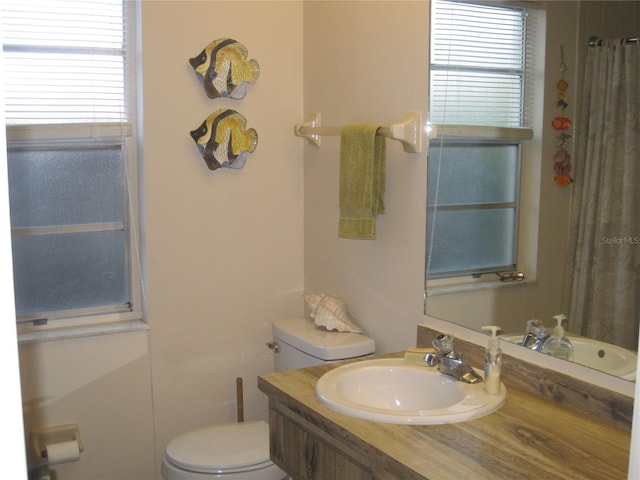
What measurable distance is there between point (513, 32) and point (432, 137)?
39 centimetres

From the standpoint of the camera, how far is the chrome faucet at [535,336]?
5.77ft

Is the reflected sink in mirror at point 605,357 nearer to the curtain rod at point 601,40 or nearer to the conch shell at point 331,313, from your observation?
the curtain rod at point 601,40

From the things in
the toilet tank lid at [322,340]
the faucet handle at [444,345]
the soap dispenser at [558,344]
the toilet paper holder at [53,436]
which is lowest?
the toilet paper holder at [53,436]

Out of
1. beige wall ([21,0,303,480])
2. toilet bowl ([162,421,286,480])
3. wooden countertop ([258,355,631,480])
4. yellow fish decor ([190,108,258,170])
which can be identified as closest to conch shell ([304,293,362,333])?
beige wall ([21,0,303,480])

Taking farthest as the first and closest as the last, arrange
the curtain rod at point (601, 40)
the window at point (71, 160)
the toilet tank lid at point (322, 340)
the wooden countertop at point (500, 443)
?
the window at point (71, 160) < the toilet tank lid at point (322, 340) < the curtain rod at point (601, 40) < the wooden countertop at point (500, 443)

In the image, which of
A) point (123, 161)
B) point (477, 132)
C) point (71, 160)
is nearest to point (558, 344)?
point (477, 132)

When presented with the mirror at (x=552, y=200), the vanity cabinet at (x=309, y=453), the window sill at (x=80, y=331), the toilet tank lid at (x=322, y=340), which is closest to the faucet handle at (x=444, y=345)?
the mirror at (x=552, y=200)

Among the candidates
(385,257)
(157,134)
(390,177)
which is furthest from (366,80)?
(157,134)

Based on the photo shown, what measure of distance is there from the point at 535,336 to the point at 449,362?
223 millimetres

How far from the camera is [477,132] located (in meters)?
1.96

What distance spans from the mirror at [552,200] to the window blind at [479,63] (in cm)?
9

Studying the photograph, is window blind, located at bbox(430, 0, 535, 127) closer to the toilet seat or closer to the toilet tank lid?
the toilet tank lid

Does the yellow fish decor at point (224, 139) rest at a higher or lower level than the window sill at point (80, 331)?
higher

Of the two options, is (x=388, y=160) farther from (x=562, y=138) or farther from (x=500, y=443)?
(x=500, y=443)
